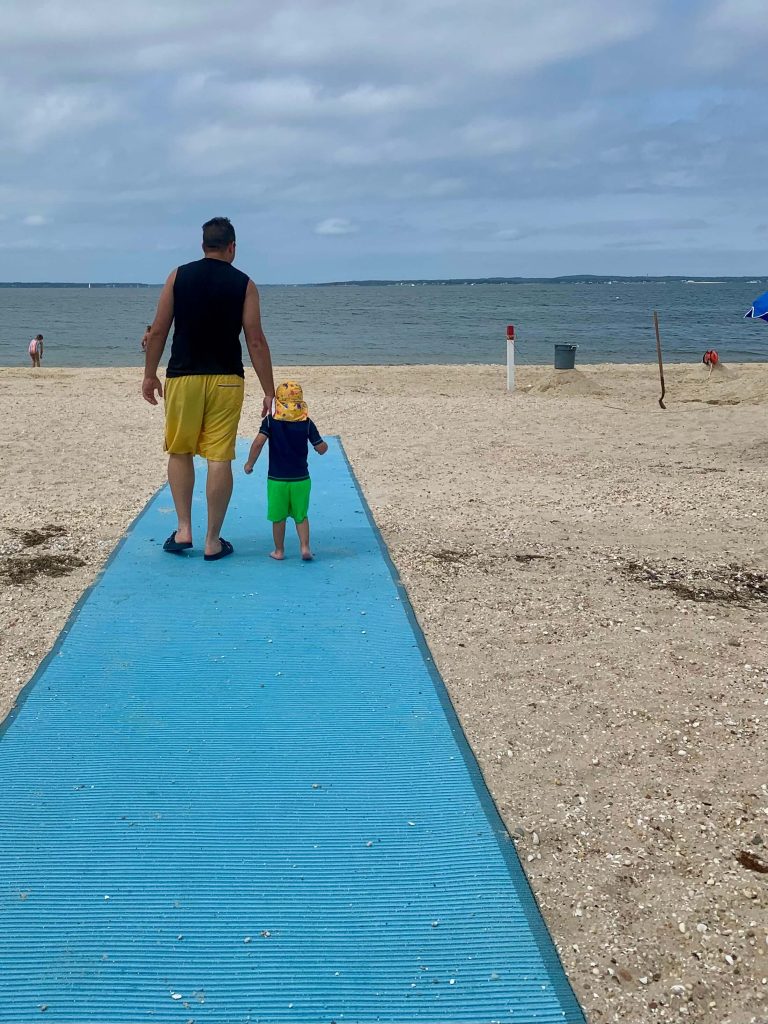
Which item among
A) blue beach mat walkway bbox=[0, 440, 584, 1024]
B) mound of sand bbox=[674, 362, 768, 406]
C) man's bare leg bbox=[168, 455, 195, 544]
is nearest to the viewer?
blue beach mat walkway bbox=[0, 440, 584, 1024]

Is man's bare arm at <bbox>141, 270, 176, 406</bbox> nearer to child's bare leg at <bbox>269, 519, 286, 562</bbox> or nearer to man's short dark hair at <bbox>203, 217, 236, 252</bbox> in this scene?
man's short dark hair at <bbox>203, 217, 236, 252</bbox>

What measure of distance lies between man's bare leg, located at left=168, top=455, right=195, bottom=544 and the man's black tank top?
53 cm

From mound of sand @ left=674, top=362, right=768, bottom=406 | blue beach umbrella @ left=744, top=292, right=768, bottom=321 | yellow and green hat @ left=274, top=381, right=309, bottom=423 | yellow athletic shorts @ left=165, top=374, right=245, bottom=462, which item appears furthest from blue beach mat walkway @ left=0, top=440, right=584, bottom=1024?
mound of sand @ left=674, top=362, right=768, bottom=406

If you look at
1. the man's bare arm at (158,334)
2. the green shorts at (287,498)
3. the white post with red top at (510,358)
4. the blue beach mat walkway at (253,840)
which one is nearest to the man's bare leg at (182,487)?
the man's bare arm at (158,334)

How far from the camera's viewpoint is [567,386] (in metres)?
15.0

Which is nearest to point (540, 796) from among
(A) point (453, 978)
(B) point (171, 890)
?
(A) point (453, 978)

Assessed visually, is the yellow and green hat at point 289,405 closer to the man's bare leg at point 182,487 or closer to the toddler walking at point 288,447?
the toddler walking at point 288,447

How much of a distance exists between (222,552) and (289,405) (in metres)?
0.99

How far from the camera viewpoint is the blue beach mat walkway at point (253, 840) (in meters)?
2.24

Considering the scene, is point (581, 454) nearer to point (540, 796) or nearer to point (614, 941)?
point (540, 796)

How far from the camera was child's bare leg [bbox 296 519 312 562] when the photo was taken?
549 cm

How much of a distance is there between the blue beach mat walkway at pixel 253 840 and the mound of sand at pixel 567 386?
35.6 feet

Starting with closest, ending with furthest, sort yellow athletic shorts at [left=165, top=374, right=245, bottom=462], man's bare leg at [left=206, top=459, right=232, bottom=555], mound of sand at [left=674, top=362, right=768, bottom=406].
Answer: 1. yellow athletic shorts at [left=165, top=374, right=245, bottom=462]
2. man's bare leg at [left=206, top=459, right=232, bottom=555]
3. mound of sand at [left=674, top=362, right=768, bottom=406]

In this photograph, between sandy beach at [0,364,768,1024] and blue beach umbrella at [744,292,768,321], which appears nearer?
sandy beach at [0,364,768,1024]
